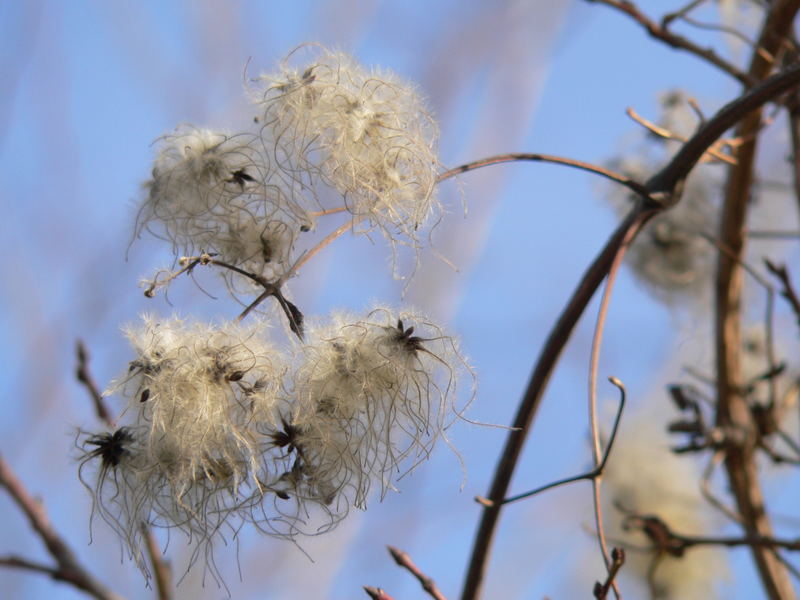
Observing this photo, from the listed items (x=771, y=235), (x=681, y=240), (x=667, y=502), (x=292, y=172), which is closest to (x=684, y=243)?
(x=681, y=240)

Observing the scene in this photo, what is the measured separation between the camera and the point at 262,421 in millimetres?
1050

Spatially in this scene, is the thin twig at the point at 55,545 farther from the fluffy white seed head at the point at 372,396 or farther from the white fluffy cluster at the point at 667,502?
the white fluffy cluster at the point at 667,502

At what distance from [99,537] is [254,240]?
192cm

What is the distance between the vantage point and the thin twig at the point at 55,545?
1585 millimetres

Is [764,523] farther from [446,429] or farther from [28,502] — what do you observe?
[28,502]

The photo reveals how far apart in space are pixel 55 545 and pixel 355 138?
90cm

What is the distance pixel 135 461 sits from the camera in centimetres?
108

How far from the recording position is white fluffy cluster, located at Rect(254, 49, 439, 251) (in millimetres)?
1141

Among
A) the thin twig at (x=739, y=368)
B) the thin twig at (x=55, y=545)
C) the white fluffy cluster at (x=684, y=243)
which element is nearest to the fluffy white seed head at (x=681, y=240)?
the white fluffy cluster at (x=684, y=243)

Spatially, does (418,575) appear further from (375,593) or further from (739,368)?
(739,368)

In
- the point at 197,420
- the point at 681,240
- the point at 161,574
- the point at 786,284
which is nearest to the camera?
the point at 197,420

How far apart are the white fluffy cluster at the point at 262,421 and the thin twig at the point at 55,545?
20.3 inches

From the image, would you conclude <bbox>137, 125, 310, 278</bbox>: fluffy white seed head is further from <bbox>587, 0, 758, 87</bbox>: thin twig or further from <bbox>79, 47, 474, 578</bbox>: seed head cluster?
<bbox>587, 0, 758, 87</bbox>: thin twig

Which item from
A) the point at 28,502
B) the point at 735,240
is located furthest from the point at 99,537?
the point at 735,240
